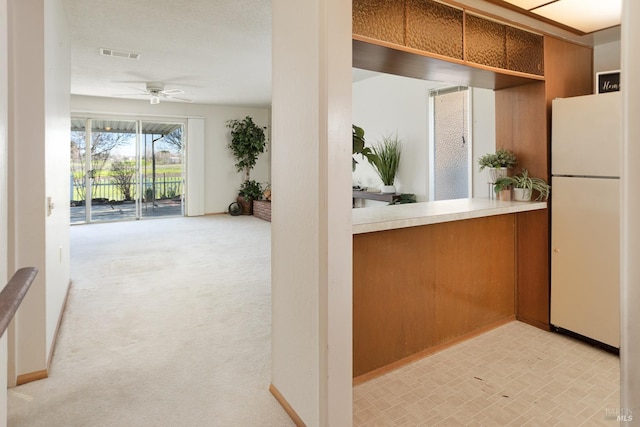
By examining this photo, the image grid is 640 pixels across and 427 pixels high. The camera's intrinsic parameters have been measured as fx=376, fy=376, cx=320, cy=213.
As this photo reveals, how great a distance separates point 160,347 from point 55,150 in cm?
158

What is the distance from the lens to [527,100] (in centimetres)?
293

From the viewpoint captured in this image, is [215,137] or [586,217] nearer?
[586,217]

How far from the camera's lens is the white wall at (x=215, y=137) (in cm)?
803

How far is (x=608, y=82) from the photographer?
2.83 meters

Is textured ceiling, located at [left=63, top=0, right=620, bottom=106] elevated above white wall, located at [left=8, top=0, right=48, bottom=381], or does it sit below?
above

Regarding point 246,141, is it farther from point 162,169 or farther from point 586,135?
point 586,135

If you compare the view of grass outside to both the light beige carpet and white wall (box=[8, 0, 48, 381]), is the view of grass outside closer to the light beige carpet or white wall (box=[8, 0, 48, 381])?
the light beige carpet

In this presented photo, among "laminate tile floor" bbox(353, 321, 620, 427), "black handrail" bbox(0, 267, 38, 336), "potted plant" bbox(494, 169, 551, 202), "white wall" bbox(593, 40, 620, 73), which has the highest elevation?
"white wall" bbox(593, 40, 620, 73)

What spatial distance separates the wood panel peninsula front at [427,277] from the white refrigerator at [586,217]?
0.24m

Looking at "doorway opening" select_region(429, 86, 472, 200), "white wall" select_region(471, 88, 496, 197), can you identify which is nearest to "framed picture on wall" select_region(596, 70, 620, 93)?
"white wall" select_region(471, 88, 496, 197)

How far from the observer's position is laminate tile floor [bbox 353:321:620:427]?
187cm

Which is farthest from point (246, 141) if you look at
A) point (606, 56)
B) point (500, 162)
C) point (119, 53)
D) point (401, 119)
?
point (606, 56)

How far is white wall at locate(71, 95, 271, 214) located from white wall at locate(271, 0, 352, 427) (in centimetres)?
712

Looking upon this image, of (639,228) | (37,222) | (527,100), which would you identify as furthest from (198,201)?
(639,228)
